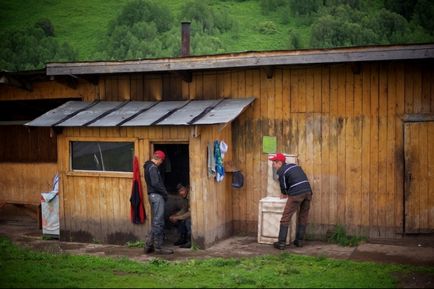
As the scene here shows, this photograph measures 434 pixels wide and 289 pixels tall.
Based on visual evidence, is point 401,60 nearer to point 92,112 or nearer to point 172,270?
point 172,270

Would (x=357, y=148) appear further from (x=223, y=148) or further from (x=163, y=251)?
(x=163, y=251)

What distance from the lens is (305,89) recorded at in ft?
38.2

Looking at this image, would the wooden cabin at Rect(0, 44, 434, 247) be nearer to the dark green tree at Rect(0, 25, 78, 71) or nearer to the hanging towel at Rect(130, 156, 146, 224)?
the hanging towel at Rect(130, 156, 146, 224)

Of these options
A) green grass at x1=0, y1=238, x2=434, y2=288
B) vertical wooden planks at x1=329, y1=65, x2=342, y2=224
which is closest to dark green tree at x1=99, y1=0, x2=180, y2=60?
vertical wooden planks at x1=329, y1=65, x2=342, y2=224

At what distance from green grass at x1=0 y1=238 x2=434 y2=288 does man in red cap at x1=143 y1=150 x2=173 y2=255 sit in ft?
2.66

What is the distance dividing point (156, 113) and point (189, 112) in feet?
2.48

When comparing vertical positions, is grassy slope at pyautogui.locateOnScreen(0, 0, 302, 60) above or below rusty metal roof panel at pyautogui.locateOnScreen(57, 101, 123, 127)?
above

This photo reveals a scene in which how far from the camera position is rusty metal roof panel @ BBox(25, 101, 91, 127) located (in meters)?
12.1

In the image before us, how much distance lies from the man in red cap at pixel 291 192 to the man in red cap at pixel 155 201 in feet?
7.49

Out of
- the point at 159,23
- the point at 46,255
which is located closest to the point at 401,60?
the point at 46,255

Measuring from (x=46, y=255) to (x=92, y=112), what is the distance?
11.2 ft

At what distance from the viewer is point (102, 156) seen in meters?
12.0

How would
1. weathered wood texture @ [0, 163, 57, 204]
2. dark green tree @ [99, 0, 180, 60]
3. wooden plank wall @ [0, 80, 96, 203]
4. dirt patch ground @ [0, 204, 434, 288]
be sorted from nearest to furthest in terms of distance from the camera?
dirt patch ground @ [0, 204, 434, 288]
wooden plank wall @ [0, 80, 96, 203]
weathered wood texture @ [0, 163, 57, 204]
dark green tree @ [99, 0, 180, 60]

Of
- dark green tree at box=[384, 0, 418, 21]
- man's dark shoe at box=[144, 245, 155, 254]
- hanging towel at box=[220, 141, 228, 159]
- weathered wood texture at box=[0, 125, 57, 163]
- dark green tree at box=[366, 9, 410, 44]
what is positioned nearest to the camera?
man's dark shoe at box=[144, 245, 155, 254]
